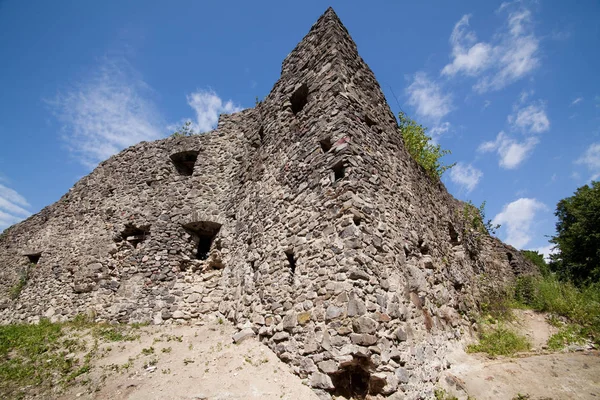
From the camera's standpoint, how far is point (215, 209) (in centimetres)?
980

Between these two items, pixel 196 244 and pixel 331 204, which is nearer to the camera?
pixel 331 204

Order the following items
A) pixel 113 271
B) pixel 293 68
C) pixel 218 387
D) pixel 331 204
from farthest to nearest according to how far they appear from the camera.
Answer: pixel 113 271, pixel 293 68, pixel 331 204, pixel 218 387

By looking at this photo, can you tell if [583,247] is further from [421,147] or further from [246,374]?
[246,374]

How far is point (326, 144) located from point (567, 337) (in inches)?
276

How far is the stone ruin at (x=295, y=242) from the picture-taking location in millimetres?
4996

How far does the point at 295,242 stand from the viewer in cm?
613

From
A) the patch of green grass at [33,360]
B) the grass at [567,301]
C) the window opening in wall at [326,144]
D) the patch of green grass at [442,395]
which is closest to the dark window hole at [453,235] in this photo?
the grass at [567,301]

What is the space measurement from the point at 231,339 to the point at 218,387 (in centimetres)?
164

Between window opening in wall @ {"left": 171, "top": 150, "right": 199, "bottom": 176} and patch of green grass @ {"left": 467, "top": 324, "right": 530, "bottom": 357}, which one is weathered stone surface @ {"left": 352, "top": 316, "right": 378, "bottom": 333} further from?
window opening in wall @ {"left": 171, "top": 150, "right": 199, "bottom": 176}

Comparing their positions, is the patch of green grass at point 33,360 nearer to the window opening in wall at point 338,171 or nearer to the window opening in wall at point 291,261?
the window opening in wall at point 291,261

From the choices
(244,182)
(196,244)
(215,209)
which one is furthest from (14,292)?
(244,182)

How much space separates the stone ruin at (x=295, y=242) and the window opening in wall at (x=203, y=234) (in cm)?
5

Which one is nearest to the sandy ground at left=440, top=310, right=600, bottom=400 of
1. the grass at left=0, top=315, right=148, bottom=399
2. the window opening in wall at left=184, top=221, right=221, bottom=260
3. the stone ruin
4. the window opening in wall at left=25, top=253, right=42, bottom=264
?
the stone ruin

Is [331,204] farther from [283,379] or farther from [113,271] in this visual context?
[113,271]
